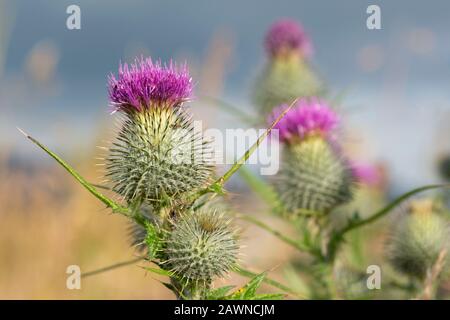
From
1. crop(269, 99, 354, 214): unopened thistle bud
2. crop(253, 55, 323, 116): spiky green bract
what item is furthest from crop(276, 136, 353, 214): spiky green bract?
Answer: crop(253, 55, 323, 116): spiky green bract

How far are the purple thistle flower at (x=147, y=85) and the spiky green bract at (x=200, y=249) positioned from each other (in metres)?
0.65

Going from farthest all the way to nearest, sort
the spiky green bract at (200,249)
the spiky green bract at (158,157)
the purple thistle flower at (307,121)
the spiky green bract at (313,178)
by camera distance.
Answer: the purple thistle flower at (307,121)
the spiky green bract at (313,178)
the spiky green bract at (158,157)
the spiky green bract at (200,249)

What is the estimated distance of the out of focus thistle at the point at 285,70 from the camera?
611 centimetres

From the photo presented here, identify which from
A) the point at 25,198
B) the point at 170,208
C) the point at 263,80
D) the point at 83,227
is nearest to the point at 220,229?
the point at 170,208

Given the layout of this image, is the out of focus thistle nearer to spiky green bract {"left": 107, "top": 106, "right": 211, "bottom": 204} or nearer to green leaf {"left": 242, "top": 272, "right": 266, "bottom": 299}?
spiky green bract {"left": 107, "top": 106, "right": 211, "bottom": 204}

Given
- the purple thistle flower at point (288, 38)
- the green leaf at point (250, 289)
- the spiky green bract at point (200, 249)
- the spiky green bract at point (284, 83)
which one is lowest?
the green leaf at point (250, 289)

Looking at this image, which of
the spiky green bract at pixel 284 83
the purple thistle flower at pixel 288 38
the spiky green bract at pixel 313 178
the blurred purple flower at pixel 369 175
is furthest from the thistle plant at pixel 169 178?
the blurred purple flower at pixel 369 175

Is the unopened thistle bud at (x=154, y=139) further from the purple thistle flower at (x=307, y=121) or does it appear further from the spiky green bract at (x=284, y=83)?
the spiky green bract at (x=284, y=83)

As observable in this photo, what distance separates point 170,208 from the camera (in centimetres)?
312

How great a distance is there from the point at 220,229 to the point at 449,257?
8.56ft

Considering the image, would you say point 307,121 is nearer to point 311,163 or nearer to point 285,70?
point 311,163

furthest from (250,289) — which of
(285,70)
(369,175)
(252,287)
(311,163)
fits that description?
(369,175)

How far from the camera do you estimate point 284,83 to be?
6164 millimetres

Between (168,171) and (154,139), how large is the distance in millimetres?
227
